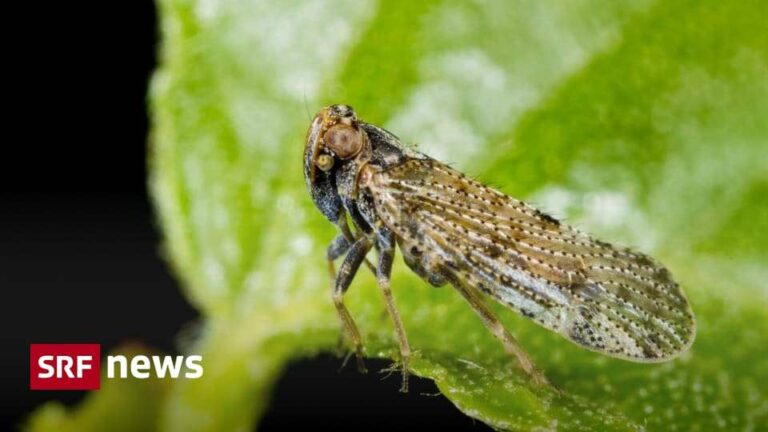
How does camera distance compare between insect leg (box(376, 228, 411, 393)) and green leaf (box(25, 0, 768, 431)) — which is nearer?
insect leg (box(376, 228, 411, 393))

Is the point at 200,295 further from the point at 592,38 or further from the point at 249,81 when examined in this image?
the point at 592,38

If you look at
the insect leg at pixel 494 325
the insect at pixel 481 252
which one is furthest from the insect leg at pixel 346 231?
the insect leg at pixel 494 325

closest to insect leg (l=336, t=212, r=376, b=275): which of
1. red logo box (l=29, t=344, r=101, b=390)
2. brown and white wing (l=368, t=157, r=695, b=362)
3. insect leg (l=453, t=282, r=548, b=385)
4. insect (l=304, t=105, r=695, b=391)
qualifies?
insect (l=304, t=105, r=695, b=391)

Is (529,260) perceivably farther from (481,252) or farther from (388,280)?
(388,280)

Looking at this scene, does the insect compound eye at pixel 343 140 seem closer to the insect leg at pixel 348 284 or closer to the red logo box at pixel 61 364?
the insect leg at pixel 348 284

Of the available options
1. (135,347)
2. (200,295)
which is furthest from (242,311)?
(135,347)

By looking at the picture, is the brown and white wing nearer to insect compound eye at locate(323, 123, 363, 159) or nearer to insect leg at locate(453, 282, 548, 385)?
insect leg at locate(453, 282, 548, 385)

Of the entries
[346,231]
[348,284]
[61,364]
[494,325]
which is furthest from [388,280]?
[61,364]
